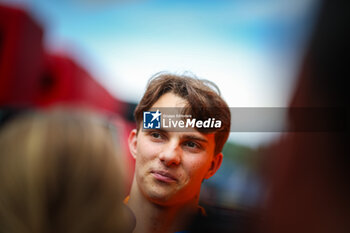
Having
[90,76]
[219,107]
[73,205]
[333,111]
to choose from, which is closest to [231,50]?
[219,107]

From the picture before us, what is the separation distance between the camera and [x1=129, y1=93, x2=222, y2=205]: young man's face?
4.04 feet

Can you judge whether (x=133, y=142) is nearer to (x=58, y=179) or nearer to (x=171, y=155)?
(x=171, y=155)

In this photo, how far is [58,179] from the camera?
2.22 feet

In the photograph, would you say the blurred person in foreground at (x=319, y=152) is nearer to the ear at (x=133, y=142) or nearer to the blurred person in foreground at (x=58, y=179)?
the ear at (x=133, y=142)

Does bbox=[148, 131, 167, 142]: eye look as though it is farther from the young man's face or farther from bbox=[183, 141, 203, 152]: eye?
bbox=[183, 141, 203, 152]: eye

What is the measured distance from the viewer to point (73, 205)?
2.25 ft

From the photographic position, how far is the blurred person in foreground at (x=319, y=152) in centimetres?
130

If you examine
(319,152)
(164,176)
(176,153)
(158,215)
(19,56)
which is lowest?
(158,215)

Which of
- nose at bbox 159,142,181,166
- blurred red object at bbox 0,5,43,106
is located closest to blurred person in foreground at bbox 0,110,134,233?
nose at bbox 159,142,181,166

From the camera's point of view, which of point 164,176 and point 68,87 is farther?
point 68,87

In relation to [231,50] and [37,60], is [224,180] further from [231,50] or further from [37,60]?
[37,60]

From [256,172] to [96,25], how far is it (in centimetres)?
102

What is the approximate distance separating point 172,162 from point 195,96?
312 millimetres

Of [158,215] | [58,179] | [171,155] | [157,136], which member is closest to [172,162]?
[171,155]
